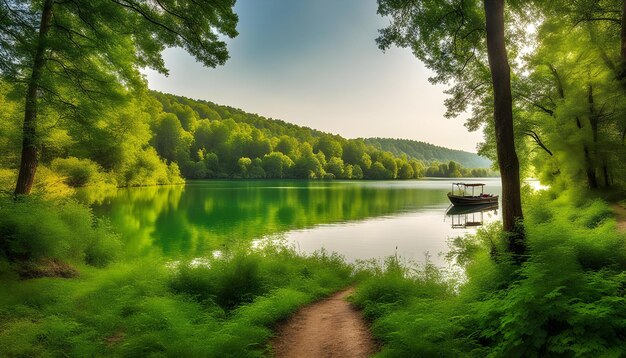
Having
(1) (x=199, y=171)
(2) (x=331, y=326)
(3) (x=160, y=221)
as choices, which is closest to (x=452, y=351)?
(2) (x=331, y=326)

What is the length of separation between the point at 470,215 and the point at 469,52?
97.0 ft

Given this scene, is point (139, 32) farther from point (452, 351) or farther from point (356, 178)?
point (356, 178)

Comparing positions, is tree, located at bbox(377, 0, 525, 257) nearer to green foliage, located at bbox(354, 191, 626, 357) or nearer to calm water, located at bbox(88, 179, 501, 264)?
green foliage, located at bbox(354, 191, 626, 357)

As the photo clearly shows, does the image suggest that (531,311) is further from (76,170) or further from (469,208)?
(76,170)

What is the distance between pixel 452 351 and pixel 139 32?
11.2m

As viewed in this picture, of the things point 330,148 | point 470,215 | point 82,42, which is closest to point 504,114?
point 82,42

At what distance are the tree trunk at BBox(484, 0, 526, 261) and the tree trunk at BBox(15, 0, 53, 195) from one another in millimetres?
10825

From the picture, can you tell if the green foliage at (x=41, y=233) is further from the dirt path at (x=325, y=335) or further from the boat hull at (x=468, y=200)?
the boat hull at (x=468, y=200)

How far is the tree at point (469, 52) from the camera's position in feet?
22.8

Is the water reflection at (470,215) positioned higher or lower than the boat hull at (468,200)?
lower

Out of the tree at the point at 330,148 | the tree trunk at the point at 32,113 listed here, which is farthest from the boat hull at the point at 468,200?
the tree at the point at 330,148

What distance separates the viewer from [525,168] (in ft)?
95.3

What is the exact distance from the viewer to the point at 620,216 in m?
15.1

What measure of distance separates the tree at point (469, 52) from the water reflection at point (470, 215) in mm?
19403
